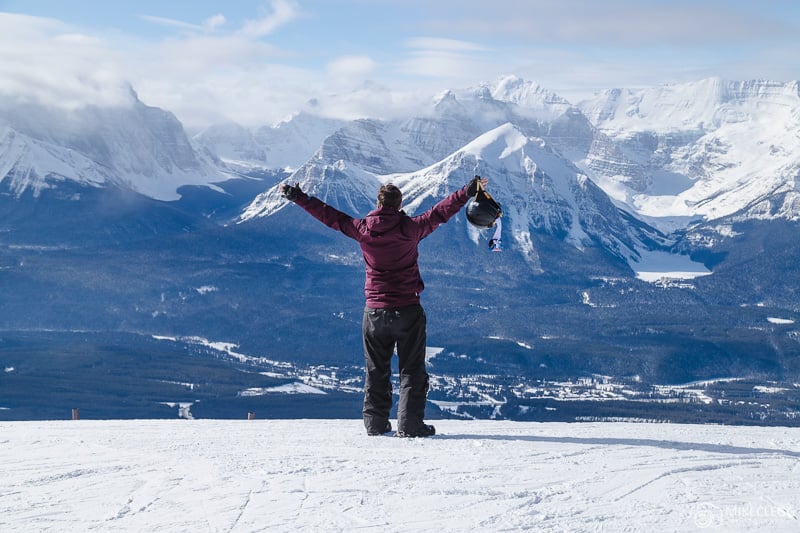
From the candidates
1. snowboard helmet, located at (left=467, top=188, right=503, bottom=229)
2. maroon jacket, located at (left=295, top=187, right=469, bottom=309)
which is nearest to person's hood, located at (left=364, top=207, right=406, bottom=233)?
maroon jacket, located at (left=295, top=187, right=469, bottom=309)

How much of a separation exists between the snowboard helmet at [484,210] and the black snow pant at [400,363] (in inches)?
51.1

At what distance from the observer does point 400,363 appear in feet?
45.1

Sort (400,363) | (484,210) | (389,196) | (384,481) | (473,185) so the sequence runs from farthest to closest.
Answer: (400,363), (484,210), (389,196), (473,185), (384,481)

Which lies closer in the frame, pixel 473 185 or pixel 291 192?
pixel 473 185

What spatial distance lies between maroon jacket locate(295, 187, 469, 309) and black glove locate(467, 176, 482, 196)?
19 centimetres

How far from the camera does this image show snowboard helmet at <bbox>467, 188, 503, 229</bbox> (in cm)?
1362

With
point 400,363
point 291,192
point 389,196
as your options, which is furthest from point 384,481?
point 291,192

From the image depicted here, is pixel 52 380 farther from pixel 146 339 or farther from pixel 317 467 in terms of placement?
pixel 317 467

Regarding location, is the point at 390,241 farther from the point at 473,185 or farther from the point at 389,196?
the point at 473,185

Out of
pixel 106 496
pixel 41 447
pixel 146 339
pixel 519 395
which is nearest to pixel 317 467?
pixel 106 496

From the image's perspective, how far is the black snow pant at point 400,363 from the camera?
13.7 m

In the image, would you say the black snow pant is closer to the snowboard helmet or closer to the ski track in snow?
the ski track in snow

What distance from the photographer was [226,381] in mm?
115938

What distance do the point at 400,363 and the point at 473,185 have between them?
2.37 m
